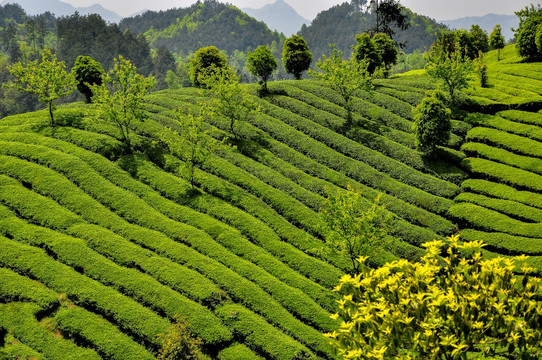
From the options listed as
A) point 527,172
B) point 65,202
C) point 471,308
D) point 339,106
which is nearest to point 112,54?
point 339,106

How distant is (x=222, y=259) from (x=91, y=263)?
9.66 metres

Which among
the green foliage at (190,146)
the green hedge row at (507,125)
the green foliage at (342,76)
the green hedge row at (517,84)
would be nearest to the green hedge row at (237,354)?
the green foliage at (190,146)

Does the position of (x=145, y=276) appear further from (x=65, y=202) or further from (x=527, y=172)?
(x=527, y=172)

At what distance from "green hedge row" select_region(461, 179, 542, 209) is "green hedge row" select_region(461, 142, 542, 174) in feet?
13.6

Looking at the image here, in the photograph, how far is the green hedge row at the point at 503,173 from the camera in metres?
41.2

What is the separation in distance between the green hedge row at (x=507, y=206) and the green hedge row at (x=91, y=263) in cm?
2853

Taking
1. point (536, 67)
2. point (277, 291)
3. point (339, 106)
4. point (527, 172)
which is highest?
point (536, 67)

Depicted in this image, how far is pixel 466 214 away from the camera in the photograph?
3841 centimetres

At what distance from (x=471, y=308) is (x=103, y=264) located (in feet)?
83.6

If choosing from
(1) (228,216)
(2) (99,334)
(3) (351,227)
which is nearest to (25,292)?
(2) (99,334)

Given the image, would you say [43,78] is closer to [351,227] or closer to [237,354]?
[237,354]

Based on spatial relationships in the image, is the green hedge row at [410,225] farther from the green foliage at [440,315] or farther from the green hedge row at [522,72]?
the green hedge row at [522,72]

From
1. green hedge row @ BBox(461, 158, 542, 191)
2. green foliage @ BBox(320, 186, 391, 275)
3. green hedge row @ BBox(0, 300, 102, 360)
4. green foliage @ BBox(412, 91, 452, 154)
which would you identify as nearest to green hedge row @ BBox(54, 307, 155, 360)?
green hedge row @ BBox(0, 300, 102, 360)

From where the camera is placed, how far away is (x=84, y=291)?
27.2m
